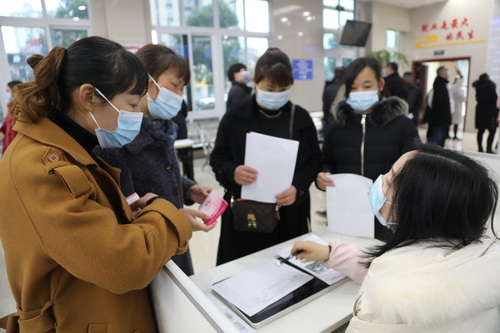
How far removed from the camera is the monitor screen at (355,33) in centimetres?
808

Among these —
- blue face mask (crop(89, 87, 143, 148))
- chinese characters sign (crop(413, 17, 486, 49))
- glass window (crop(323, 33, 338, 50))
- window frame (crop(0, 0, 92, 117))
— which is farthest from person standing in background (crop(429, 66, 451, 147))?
blue face mask (crop(89, 87, 143, 148))

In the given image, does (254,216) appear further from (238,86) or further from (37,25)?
(37,25)

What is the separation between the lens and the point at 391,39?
9547 millimetres

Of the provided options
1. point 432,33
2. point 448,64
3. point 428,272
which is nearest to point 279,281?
point 428,272

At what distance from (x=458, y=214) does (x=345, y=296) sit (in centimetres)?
47

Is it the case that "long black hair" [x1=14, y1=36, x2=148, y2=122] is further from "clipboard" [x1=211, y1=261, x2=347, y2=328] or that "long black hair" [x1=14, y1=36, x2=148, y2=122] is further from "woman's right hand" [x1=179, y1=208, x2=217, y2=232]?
"clipboard" [x1=211, y1=261, x2=347, y2=328]

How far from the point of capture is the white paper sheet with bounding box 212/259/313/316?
1.02 m

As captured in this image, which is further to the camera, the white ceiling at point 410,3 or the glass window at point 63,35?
the white ceiling at point 410,3

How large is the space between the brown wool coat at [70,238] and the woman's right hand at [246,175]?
2.57 feet

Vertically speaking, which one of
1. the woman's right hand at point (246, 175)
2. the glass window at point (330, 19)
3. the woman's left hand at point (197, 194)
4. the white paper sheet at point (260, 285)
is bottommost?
the white paper sheet at point (260, 285)

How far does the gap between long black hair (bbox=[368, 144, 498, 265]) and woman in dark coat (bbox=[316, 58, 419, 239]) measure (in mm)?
693

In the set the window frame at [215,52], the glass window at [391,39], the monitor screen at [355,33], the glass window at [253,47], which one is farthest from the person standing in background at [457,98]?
the window frame at [215,52]

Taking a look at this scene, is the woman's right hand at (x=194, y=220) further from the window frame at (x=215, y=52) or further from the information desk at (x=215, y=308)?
the window frame at (x=215, y=52)

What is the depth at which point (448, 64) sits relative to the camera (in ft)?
30.7
